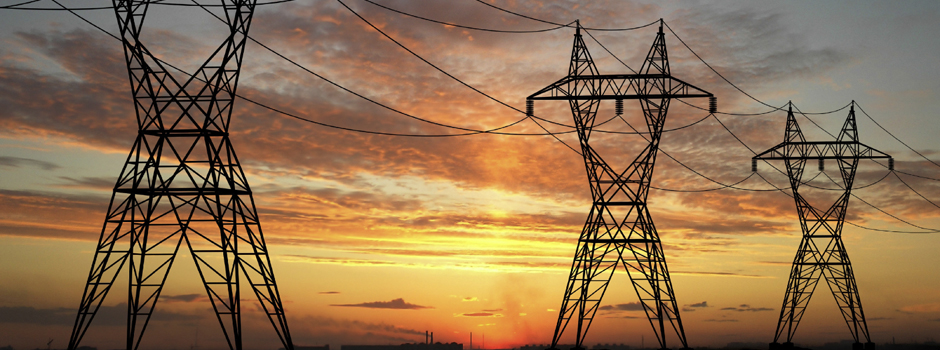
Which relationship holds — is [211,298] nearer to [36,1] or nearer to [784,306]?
[36,1]

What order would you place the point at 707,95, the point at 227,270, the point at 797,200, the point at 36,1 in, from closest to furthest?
the point at 227,270 < the point at 36,1 < the point at 707,95 < the point at 797,200

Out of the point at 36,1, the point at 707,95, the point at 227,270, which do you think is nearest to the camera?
the point at 227,270

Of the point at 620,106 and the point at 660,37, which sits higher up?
the point at 660,37

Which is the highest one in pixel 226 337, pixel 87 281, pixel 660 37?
pixel 660 37

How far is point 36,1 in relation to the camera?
105 ft

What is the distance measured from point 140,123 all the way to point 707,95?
86.7 ft

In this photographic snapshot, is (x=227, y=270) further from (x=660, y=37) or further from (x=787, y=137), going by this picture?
(x=787, y=137)

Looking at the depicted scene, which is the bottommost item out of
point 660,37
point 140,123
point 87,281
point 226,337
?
point 226,337

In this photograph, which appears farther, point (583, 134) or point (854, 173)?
point (854, 173)

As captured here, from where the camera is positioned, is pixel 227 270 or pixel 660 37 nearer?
pixel 227 270

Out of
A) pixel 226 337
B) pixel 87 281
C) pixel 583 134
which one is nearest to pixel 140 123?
pixel 87 281

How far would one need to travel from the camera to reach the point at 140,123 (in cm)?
3067

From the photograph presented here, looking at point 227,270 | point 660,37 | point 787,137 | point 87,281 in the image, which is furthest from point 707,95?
point 87,281

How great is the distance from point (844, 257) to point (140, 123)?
148 feet
